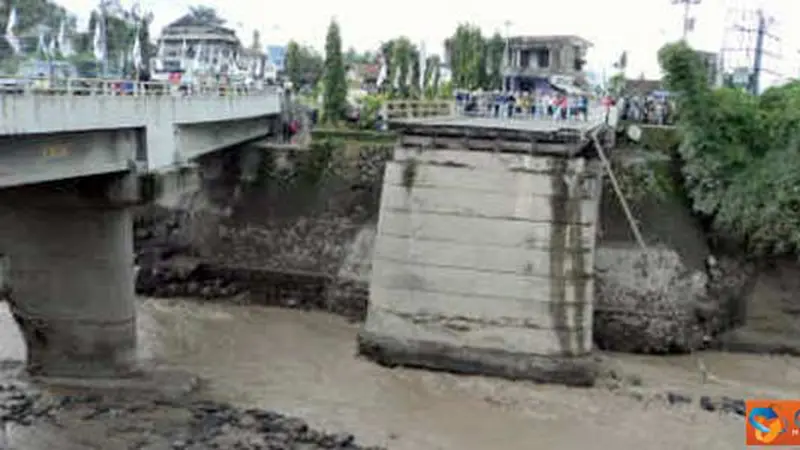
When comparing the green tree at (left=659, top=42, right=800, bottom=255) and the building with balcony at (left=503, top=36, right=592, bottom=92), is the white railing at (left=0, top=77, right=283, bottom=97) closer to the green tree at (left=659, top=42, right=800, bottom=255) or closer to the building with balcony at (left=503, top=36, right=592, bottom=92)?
the green tree at (left=659, top=42, right=800, bottom=255)

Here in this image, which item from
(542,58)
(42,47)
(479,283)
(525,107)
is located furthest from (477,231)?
(542,58)

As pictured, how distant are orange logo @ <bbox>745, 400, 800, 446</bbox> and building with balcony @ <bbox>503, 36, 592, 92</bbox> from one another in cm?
4457

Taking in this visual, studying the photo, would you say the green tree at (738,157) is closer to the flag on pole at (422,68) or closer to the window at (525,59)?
the flag on pole at (422,68)

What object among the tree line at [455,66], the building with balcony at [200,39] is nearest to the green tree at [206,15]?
→ the building with balcony at [200,39]

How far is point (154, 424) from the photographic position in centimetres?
2058

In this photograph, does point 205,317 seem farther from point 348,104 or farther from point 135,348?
point 348,104

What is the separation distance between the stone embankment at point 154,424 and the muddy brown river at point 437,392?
28.1 inches

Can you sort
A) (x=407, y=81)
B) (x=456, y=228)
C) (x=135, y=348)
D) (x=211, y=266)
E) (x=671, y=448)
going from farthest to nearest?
(x=407, y=81) < (x=211, y=266) < (x=456, y=228) < (x=135, y=348) < (x=671, y=448)

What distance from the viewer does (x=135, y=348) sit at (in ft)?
79.0

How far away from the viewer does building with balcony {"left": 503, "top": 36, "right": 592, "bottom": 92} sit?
210ft

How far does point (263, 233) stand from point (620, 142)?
14.7 metres

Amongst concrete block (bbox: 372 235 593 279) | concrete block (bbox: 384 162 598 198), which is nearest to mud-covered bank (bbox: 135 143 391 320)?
concrete block (bbox: 372 235 593 279)

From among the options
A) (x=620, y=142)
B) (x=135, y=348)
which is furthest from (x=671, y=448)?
(x=620, y=142)

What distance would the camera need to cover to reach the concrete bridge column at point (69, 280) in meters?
22.8
